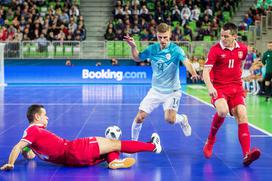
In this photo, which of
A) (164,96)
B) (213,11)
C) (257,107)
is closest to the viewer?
(164,96)

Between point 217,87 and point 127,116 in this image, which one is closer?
point 217,87

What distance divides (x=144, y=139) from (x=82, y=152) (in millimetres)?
3170

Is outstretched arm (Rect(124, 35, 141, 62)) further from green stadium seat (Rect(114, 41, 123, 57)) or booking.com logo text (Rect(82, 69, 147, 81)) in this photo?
green stadium seat (Rect(114, 41, 123, 57))

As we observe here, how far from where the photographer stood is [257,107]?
17.7 meters

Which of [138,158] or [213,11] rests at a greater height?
[213,11]

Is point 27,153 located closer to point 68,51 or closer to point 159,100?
point 159,100

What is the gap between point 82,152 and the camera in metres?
7.69

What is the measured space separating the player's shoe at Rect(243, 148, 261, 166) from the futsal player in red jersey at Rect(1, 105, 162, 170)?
66.8 inches

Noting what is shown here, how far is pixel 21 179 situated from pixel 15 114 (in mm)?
8262

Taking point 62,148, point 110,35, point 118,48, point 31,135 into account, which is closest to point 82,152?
point 62,148

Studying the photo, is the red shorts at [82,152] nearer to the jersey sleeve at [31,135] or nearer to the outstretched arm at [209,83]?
the jersey sleeve at [31,135]

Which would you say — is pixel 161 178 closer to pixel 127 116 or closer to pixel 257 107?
pixel 127 116

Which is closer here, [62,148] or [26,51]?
[62,148]

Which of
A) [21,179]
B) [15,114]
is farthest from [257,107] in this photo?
[21,179]
